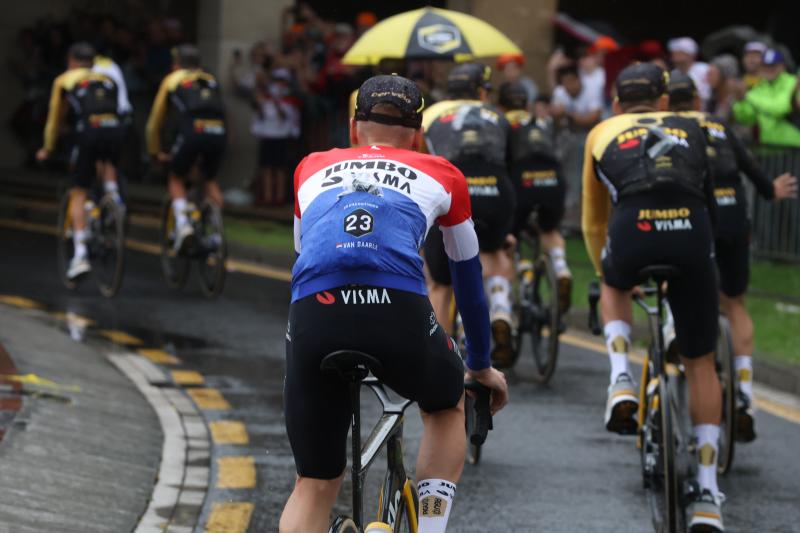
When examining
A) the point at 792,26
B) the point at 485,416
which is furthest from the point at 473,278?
the point at 792,26

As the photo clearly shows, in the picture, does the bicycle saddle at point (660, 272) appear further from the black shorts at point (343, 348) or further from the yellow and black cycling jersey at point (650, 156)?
the black shorts at point (343, 348)

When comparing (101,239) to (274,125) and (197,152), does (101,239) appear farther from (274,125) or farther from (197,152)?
(274,125)

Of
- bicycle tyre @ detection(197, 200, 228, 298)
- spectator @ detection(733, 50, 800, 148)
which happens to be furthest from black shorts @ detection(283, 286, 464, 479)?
spectator @ detection(733, 50, 800, 148)

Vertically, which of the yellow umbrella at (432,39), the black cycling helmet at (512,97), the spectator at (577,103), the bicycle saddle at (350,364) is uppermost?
the yellow umbrella at (432,39)

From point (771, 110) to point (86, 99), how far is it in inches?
257

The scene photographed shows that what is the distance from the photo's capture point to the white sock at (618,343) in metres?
7.47

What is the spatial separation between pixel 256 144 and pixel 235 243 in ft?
18.1

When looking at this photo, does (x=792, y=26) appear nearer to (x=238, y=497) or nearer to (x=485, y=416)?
(x=238, y=497)

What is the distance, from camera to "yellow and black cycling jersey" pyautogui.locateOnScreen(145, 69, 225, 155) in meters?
14.2

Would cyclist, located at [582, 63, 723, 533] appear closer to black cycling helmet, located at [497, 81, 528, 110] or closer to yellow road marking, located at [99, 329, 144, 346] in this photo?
black cycling helmet, located at [497, 81, 528, 110]

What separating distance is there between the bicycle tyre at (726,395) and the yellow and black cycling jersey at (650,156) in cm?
107

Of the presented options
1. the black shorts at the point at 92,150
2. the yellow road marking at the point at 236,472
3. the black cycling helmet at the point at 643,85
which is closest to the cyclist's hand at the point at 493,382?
the black cycling helmet at the point at 643,85

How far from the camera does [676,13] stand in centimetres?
2758

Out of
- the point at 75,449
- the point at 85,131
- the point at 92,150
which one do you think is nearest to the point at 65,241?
the point at 92,150
